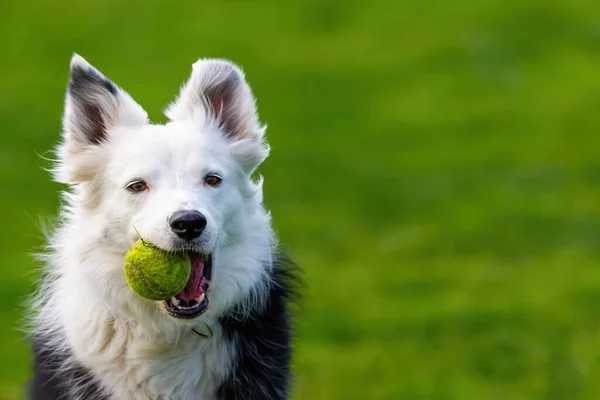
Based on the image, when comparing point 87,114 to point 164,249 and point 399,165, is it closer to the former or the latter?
point 164,249

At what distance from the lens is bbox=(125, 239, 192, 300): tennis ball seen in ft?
20.1

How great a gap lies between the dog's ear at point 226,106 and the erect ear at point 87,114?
0.32 m

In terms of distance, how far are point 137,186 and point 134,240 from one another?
29 cm

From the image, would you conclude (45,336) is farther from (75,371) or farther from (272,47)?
(272,47)

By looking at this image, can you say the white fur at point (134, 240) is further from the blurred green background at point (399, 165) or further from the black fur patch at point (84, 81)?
the blurred green background at point (399, 165)

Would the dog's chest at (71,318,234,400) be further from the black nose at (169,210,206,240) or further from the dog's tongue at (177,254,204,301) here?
the black nose at (169,210,206,240)

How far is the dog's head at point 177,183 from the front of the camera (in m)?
6.30

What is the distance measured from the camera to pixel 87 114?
6.93 meters

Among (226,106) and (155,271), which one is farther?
(226,106)

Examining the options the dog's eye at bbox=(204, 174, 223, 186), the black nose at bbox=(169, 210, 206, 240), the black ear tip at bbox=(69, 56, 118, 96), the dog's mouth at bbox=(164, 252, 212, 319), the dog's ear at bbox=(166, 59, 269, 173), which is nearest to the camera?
the black nose at bbox=(169, 210, 206, 240)

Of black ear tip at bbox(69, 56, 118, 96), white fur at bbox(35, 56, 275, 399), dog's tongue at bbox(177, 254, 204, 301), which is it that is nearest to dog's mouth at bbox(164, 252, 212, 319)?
dog's tongue at bbox(177, 254, 204, 301)

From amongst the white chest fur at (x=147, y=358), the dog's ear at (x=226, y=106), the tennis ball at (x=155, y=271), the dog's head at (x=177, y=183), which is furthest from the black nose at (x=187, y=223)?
the dog's ear at (x=226, y=106)

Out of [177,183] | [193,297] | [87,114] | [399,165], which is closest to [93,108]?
[87,114]

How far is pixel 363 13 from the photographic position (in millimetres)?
28938
